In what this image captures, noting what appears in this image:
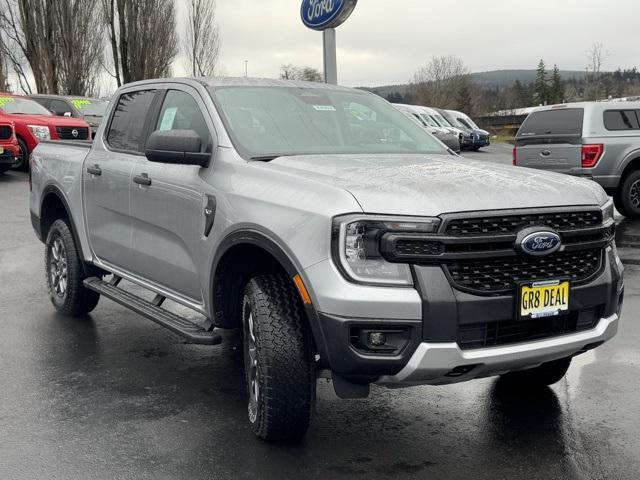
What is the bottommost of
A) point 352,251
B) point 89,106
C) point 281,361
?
point 281,361

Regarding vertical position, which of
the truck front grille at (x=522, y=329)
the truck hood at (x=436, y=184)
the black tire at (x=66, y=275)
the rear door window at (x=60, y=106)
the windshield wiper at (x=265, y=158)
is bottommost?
the black tire at (x=66, y=275)

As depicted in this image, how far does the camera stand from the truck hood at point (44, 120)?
18.8 m

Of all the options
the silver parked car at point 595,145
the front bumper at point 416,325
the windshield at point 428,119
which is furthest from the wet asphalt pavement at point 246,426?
the windshield at point 428,119

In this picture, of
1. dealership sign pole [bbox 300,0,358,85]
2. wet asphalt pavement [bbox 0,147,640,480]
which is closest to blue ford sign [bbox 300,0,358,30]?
dealership sign pole [bbox 300,0,358,85]

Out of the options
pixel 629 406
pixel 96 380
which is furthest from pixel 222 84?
pixel 629 406

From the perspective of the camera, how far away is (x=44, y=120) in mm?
19141

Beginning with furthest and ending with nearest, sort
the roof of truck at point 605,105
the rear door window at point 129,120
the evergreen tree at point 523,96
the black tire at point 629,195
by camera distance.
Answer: the evergreen tree at point 523,96, the black tire at point 629,195, the roof of truck at point 605,105, the rear door window at point 129,120

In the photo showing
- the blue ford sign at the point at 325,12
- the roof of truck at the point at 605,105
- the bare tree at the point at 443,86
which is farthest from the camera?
the bare tree at the point at 443,86

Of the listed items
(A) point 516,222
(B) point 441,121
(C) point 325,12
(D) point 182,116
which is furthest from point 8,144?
(B) point 441,121

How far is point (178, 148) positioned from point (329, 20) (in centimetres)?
631

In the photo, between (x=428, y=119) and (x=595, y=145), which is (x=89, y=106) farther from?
(x=595, y=145)

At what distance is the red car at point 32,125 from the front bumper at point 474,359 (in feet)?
53.1

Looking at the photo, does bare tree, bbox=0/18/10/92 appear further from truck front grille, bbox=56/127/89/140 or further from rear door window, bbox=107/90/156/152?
rear door window, bbox=107/90/156/152

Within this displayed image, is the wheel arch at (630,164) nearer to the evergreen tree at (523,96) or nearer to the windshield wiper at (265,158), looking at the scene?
the windshield wiper at (265,158)
